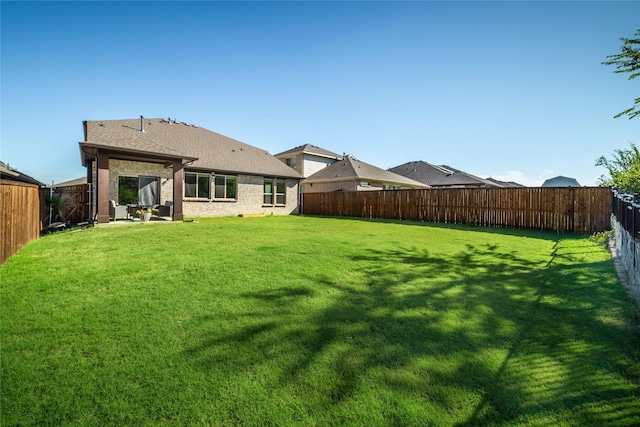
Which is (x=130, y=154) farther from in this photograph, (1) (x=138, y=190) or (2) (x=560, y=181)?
(2) (x=560, y=181)

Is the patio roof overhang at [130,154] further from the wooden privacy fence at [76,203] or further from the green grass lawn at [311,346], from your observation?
the green grass lawn at [311,346]

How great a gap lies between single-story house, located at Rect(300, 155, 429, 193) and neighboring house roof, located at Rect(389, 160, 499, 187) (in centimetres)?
517

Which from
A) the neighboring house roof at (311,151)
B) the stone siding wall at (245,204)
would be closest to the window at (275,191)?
the stone siding wall at (245,204)

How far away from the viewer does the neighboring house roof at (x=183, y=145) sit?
1220 cm

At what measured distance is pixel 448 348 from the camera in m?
2.53

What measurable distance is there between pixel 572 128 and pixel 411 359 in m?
16.8

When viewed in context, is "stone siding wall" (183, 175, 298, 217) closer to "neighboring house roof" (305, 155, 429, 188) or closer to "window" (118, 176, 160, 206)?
"window" (118, 176, 160, 206)

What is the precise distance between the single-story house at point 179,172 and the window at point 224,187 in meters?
0.06

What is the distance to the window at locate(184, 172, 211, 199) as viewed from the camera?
15.9 metres

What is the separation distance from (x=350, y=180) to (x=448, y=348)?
20871mm

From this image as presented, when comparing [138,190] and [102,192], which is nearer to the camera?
[102,192]

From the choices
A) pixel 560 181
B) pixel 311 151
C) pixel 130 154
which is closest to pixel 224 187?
pixel 130 154

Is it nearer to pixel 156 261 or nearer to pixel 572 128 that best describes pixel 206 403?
pixel 156 261

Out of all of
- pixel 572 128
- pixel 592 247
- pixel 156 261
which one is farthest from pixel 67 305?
pixel 572 128
